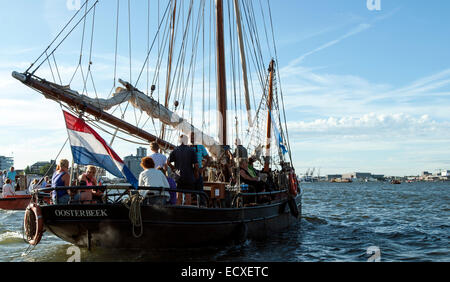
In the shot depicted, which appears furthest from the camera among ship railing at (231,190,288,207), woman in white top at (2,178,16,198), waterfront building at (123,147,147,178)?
waterfront building at (123,147,147,178)

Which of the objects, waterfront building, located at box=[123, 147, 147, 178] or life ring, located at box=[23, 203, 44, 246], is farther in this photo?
waterfront building, located at box=[123, 147, 147, 178]

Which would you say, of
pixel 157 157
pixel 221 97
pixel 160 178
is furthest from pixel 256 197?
pixel 221 97

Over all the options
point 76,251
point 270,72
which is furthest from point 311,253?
point 270,72

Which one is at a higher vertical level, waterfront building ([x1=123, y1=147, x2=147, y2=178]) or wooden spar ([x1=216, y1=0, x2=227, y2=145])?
wooden spar ([x1=216, y1=0, x2=227, y2=145])

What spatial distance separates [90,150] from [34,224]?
1902mm

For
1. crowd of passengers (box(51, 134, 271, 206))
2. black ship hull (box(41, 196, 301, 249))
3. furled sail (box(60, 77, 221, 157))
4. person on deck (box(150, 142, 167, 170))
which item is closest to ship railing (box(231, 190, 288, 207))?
black ship hull (box(41, 196, 301, 249))

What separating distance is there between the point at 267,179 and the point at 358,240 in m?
3.42

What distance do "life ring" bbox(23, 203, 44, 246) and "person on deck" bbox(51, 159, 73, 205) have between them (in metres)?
0.41

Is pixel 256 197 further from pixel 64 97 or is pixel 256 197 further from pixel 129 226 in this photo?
pixel 64 97

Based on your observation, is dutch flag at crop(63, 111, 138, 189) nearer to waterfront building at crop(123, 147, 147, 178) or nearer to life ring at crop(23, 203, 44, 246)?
life ring at crop(23, 203, 44, 246)

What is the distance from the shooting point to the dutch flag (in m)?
8.95

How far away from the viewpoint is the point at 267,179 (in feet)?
45.6

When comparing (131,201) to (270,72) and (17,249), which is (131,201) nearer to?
(17,249)

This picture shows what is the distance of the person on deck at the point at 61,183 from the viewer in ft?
29.0
